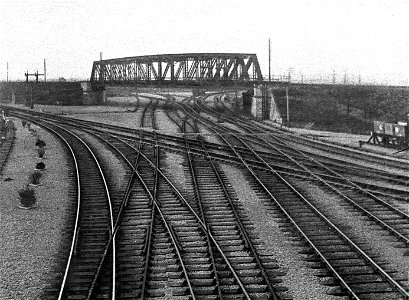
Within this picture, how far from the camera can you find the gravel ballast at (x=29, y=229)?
9703mm

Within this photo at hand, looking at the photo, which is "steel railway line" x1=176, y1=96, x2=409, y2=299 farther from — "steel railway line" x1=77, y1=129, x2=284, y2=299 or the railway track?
the railway track

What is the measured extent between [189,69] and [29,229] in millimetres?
50029

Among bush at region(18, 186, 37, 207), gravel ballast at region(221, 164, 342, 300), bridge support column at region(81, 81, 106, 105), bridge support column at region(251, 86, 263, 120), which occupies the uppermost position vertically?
bridge support column at region(81, 81, 106, 105)

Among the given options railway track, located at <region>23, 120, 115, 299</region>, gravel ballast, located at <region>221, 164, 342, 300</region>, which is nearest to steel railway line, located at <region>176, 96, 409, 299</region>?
gravel ballast, located at <region>221, 164, 342, 300</region>

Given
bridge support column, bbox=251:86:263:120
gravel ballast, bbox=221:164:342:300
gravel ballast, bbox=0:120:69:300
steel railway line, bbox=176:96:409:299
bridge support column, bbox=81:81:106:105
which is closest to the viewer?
gravel ballast, bbox=221:164:342:300

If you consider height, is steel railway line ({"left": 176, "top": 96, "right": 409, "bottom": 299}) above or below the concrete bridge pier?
below

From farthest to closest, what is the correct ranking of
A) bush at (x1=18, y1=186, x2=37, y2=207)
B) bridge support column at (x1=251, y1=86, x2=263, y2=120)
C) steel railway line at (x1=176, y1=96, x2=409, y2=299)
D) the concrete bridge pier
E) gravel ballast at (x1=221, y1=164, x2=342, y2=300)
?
bridge support column at (x1=251, y1=86, x2=263, y2=120) → the concrete bridge pier → bush at (x1=18, y1=186, x2=37, y2=207) → steel railway line at (x1=176, y1=96, x2=409, y2=299) → gravel ballast at (x1=221, y1=164, x2=342, y2=300)

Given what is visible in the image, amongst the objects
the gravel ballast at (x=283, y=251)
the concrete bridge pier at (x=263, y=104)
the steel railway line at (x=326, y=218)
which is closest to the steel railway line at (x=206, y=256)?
the gravel ballast at (x=283, y=251)

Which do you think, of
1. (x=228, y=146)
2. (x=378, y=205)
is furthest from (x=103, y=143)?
(x=378, y=205)

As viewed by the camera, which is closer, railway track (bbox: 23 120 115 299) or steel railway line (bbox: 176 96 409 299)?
steel railway line (bbox: 176 96 409 299)

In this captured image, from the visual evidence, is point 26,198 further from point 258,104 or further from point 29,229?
point 258,104

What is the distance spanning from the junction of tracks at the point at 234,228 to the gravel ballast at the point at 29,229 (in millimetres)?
330

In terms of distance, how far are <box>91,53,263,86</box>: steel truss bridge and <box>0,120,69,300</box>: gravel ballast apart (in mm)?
37704

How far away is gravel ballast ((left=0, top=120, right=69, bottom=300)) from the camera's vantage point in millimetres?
9703
